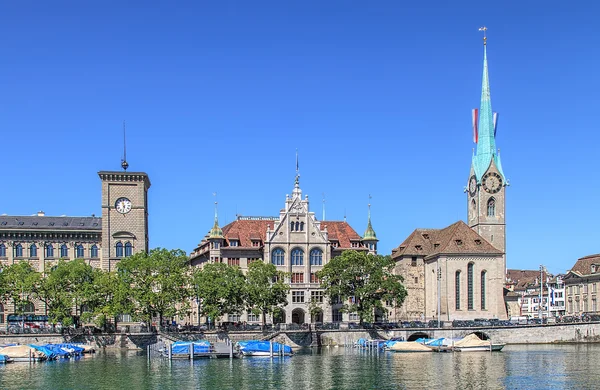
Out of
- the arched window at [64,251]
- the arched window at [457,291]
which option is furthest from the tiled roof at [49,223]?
the arched window at [457,291]

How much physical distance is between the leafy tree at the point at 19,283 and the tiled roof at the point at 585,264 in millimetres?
96406

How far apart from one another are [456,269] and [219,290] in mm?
44322

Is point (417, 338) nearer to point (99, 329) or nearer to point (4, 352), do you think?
point (99, 329)

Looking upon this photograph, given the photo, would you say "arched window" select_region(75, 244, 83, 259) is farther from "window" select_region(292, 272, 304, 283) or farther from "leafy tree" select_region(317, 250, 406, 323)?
"leafy tree" select_region(317, 250, 406, 323)

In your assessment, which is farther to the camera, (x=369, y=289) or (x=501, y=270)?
(x=501, y=270)

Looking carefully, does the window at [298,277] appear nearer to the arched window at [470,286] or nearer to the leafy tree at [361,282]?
the leafy tree at [361,282]

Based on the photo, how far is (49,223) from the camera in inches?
5605

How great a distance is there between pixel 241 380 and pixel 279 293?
44903mm

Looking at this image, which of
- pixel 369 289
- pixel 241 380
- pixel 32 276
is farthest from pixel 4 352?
pixel 369 289

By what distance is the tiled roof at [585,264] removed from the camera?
155 m

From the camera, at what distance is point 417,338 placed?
131 m

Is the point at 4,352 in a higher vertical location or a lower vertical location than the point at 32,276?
lower

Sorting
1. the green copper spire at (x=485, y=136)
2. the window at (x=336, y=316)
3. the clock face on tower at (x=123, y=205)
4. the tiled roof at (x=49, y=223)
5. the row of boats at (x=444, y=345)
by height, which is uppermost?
the green copper spire at (x=485, y=136)

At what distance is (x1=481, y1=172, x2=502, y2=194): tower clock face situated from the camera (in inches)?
6826
